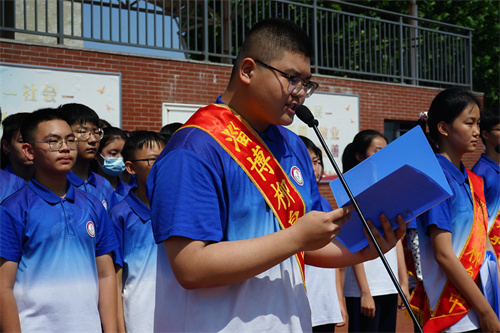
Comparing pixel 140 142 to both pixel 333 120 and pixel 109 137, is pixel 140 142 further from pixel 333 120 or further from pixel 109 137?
pixel 333 120

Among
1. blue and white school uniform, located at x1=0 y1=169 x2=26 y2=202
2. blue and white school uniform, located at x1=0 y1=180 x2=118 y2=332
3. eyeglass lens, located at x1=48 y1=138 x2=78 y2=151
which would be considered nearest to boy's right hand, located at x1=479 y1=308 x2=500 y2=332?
blue and white school uniform, located at x1=0 y1=180 x2=118 y2=332

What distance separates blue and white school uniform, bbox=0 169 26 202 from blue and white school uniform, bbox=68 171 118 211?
37 cm

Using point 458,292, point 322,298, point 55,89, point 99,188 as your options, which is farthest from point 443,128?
point 55,89

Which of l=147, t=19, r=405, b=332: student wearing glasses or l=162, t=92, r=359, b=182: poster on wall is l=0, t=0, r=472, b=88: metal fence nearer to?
l=162, t=92, r=359, b=182: poster on wall

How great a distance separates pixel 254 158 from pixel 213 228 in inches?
13.9

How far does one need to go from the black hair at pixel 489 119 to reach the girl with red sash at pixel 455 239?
1.46 m

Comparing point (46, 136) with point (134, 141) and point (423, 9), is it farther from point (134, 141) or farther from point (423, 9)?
point (423, 9)

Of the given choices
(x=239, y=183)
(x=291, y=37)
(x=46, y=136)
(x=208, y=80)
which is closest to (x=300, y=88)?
(x=291, y=37)

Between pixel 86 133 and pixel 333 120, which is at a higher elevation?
pixel 333 120

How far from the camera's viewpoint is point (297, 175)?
237 centimetres

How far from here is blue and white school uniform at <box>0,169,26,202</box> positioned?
411 cm

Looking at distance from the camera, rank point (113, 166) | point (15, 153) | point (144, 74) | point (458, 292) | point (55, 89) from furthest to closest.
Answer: point (144, 74) → point (55, 89) → point (113, 166) → point (15, 153) → point (458, 292)

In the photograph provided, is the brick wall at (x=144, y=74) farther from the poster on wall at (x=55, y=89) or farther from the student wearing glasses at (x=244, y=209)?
the student wearing glasses at (x=244, y=209)

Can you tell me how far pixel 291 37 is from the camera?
2.27 meters
